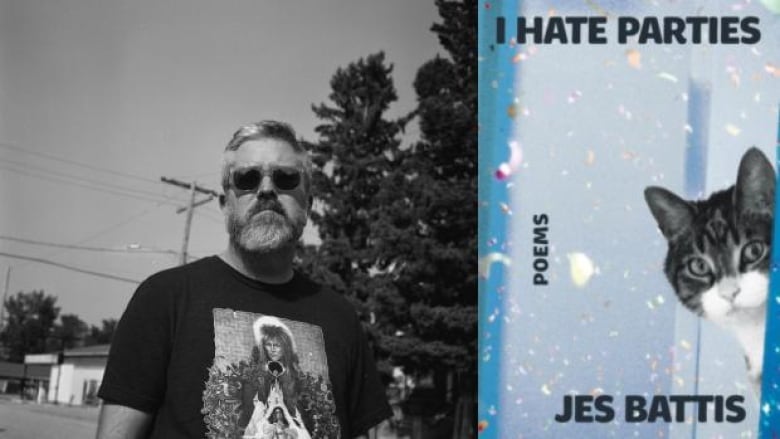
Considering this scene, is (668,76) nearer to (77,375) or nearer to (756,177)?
(756,177)

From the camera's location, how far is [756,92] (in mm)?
2152

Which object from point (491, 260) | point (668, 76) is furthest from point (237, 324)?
point (668, 76)

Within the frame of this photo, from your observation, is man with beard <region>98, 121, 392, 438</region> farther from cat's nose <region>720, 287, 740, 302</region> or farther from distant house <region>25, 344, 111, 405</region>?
distant house <region>25, 344, 111, 405</region>

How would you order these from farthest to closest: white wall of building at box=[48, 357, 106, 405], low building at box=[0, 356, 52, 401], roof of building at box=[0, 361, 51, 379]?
1. roof of building at box=[0, 361, 51, 379]
2. low building at box=[0, 356, 52, 401]
3. white wall of building at box=[48, 357, 106, 405]

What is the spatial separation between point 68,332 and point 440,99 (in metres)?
104

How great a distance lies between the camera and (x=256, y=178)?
2158 millimetres

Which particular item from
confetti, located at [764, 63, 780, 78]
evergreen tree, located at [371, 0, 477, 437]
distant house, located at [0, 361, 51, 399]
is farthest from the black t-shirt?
distant house, located at [0, 361, 51, 399]

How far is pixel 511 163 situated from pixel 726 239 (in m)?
0.60

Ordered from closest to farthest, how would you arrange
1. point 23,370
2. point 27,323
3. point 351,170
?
point 351,170 < point 23,370 < point 27,323

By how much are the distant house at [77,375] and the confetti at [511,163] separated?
61.1 m

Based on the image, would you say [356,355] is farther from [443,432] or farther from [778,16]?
[443,432]

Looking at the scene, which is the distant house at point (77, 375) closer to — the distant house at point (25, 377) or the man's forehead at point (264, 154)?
the distant house at point (25, 377)

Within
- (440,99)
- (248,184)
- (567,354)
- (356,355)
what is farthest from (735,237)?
(440,99)

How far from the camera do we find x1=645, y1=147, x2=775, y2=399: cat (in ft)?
7.02
